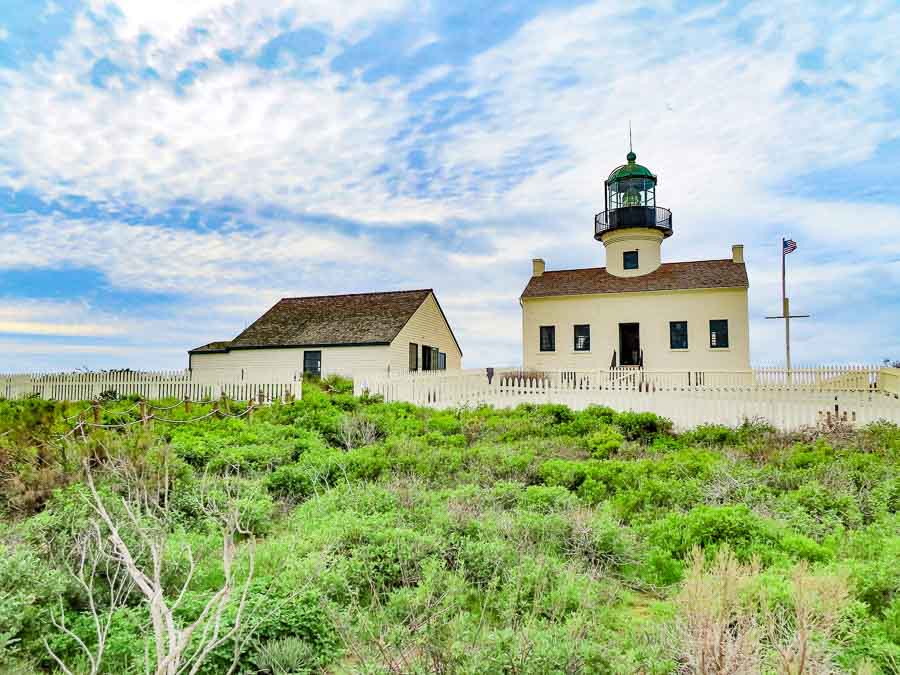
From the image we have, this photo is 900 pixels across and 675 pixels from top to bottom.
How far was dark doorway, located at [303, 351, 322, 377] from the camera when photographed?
24.4m

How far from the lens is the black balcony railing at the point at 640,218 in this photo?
2695 centimetres

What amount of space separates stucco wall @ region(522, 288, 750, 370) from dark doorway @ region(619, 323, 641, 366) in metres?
0.36

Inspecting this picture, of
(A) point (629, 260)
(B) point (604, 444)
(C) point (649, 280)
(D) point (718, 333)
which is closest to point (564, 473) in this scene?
(B) point (604, 444)

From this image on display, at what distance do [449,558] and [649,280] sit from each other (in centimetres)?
2343

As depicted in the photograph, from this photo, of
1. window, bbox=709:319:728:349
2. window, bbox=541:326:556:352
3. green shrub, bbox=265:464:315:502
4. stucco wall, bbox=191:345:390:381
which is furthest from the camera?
window, bbox=541:326:556:352

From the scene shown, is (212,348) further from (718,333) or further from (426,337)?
(718,333)

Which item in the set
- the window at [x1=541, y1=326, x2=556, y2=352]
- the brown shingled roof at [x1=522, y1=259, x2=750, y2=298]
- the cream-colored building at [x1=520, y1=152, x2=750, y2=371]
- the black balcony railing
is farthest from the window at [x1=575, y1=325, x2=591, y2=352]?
the black balcony railing

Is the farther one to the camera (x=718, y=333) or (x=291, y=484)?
(x=718, y=333)

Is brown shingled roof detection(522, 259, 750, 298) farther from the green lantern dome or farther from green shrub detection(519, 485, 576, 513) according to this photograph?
green shrub detection(519, 485, 576, 513)

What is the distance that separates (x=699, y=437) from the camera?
1260cm

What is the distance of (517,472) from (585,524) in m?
2.75

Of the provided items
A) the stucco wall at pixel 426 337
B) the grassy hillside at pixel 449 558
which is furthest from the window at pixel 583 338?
the grassy hillside at pixel 449 558

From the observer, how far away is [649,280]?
1040 inches

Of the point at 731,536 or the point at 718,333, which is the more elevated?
the point at 718,333
